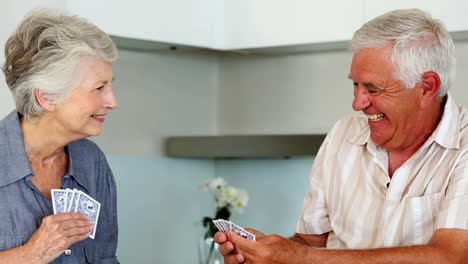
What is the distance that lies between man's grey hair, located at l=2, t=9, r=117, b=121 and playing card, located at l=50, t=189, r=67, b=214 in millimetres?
227

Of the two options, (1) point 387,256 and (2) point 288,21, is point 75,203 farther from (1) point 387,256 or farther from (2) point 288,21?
(2) point 288,21

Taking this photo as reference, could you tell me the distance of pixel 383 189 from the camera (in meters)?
2.39

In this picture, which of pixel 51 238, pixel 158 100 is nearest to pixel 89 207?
pixel 51 238

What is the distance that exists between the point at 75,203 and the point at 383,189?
84cm

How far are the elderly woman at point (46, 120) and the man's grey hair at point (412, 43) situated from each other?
0.72 metres

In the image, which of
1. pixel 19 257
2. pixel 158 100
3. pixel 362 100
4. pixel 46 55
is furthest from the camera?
pixel 158 100

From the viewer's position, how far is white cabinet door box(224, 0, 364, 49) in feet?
10.2

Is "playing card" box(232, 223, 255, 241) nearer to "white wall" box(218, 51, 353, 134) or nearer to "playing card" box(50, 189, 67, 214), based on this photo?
"playing card" box(50, 189, 67, 214)

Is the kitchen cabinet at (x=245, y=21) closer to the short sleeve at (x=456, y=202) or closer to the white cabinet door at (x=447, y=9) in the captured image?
the white cabinet door at (x=447, y=9)

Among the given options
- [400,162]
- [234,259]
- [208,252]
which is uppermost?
[400,162]

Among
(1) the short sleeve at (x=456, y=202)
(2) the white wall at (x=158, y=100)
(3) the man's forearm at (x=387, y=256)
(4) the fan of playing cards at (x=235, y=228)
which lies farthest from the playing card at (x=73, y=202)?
(2) the white wall at (x=158, y=100)

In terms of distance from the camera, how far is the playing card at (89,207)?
2.27m

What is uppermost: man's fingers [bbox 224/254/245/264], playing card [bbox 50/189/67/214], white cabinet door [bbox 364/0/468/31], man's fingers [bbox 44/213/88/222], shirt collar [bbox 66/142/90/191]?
white cabinet door [bbox 364/0/468/31]

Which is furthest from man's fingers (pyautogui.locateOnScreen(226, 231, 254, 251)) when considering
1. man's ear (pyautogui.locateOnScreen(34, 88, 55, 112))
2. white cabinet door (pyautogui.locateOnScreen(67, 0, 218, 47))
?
white cabinet door (pyautogui.locateOnScreen(67, 0, 218, 47))
